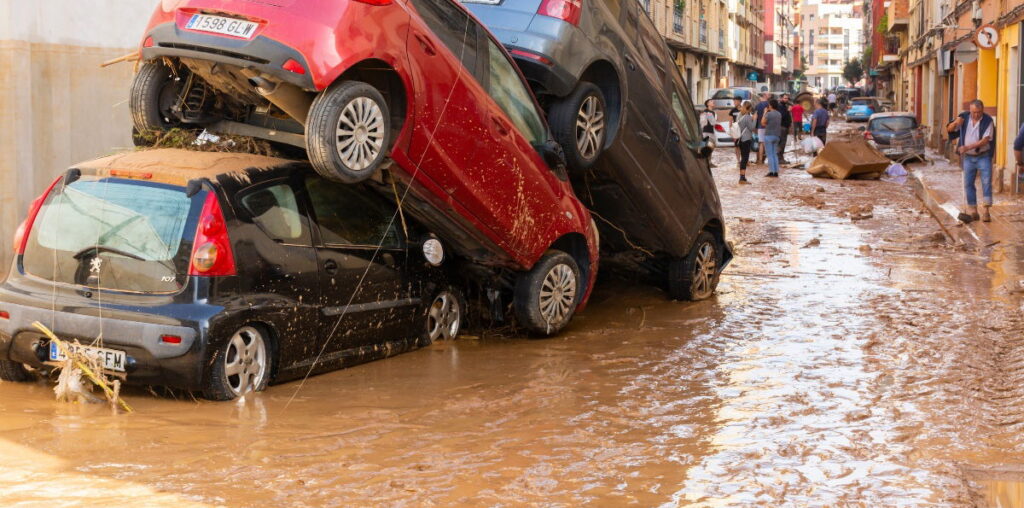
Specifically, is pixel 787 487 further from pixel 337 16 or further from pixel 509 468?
pixel 337 16

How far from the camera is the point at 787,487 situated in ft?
17.0

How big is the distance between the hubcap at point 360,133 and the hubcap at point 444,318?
177 cm

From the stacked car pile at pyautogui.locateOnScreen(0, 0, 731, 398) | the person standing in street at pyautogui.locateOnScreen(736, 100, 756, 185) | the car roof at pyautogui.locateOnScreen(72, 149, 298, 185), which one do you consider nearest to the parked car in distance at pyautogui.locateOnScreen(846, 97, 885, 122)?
the person standing in street at pyautogui.locateOnScreen(736, 100, 756, 185)

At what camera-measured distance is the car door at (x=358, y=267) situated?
700 centimetres

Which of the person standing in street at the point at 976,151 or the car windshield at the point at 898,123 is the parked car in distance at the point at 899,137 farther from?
the person standing in street at the point at 976,151

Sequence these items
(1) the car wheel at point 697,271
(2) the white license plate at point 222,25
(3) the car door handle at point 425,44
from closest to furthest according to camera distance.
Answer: (2) the white license plate at point 222,25 → (3) the car door handle at point 425,44 → (1) the car wheel at point 697,271

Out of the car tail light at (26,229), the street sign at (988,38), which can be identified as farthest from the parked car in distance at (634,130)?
the street sign at (988,38)

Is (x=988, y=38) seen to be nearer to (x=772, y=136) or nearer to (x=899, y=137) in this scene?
(x=772, y=136)

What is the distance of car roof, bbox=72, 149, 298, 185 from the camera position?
21.2ft

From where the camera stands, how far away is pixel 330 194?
23.6 ft

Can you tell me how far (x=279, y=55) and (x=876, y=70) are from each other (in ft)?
276

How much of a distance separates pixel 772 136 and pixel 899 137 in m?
6.32

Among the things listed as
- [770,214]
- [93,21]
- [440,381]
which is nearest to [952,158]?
[770,214]

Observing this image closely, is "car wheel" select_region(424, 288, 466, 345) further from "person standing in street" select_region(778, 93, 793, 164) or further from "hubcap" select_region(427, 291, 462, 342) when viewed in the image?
"person standing in street" select_region(778, 93, 793, 164)
